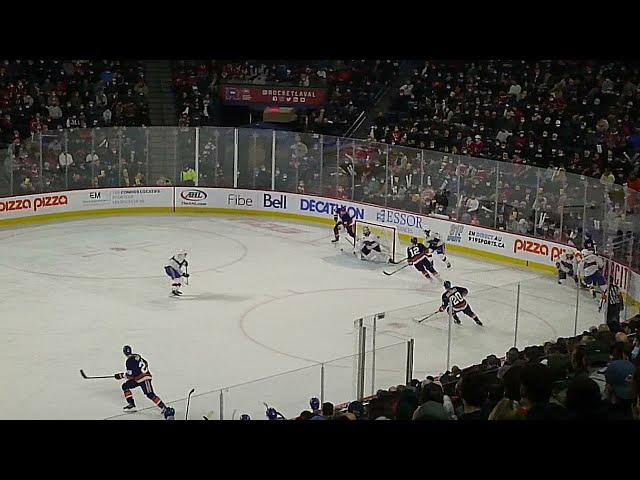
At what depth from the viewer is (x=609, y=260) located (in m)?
15.3

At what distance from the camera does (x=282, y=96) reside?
1142 inches

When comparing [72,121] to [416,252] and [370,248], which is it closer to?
[370,248]

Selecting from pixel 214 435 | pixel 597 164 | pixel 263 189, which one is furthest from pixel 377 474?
pixel 263 189

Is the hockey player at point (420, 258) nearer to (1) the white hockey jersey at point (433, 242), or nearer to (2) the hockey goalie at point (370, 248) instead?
(1) the white hockey jersey at point (433, 242)

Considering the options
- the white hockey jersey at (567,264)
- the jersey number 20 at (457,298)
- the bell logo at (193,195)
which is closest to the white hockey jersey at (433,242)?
the white hockey jersey at (567,264)

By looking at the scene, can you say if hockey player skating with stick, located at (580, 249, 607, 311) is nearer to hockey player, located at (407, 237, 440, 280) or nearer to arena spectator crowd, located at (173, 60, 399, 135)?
hockey player, located at (407, 237, 440, 280)

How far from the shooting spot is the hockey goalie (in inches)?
790

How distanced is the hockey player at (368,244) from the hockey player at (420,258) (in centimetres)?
159

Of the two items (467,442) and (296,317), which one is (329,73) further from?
(467,442)

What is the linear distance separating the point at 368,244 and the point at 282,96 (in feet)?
32.7

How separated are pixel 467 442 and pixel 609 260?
11.9 meters

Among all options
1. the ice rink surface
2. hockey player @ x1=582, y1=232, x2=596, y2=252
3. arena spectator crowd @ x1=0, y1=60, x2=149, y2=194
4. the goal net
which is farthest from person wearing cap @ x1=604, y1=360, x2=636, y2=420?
arena spectator crowd @ x1=0, y1=60, x2=149, y2=194

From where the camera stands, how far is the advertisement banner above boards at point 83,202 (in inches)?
900

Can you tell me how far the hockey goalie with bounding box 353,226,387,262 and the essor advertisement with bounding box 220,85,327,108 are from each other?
9193 mm
